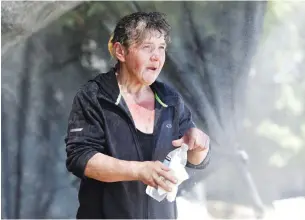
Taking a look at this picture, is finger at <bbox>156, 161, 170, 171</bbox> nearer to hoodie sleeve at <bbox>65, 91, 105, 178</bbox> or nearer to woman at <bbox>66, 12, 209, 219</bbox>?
woman at <bbox>66, 12, 209, 219</bbox>

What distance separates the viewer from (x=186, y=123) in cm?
173

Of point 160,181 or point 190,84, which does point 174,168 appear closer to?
point 160,181

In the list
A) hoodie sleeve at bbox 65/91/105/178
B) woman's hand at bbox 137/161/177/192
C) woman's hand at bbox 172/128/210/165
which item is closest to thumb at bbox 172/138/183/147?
woman's hand at bbox 172/128/210/165

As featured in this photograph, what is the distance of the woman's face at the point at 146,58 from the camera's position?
1654 mm

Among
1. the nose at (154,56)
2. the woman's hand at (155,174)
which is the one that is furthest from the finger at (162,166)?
the nose at (154,56)

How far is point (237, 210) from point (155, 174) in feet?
1.35

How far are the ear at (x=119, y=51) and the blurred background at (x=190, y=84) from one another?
3.9 inches

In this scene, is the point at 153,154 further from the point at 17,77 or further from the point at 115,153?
the point at 17,77

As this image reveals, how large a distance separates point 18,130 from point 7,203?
255 millimetres

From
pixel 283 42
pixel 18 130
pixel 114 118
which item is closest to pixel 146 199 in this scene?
pixel 114 118

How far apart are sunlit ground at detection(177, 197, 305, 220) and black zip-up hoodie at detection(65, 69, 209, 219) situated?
0.12 meters

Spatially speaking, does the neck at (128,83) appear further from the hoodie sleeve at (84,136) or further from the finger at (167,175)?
the finger at (167,175)

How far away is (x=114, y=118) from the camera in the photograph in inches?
63.6

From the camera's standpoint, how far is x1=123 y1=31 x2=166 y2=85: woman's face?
1.65m
